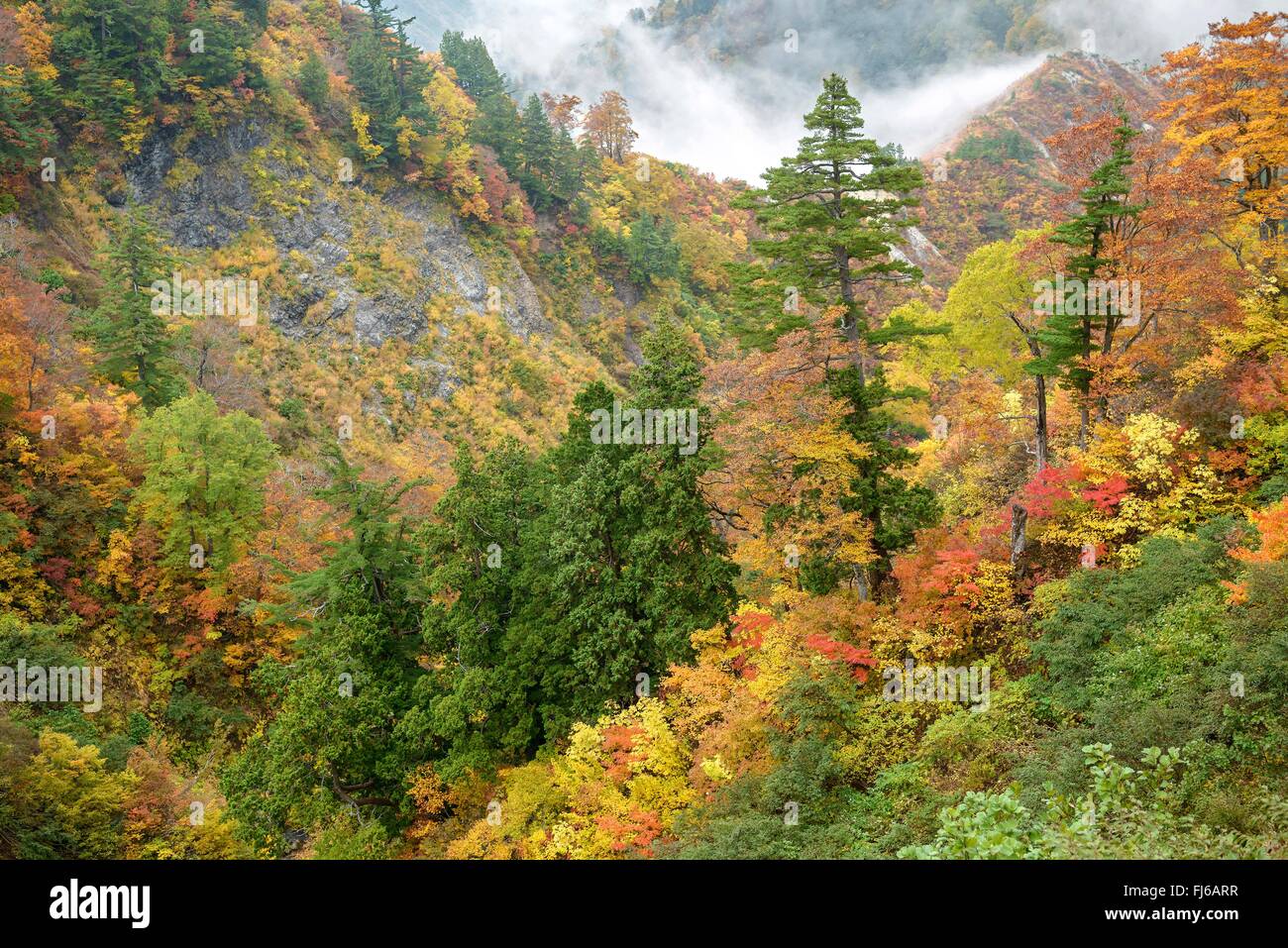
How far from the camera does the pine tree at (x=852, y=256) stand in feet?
67.5

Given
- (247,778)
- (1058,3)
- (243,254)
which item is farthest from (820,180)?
(1058,3)

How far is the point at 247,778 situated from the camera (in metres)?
22.5

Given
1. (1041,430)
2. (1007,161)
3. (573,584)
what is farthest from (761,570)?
(1007,161)

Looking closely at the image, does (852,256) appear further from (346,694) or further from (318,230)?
(318,230)

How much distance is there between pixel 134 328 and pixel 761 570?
27.3 metres

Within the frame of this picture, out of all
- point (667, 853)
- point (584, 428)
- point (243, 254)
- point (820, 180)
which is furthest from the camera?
point (243, 254)

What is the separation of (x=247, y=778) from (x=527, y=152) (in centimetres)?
5663

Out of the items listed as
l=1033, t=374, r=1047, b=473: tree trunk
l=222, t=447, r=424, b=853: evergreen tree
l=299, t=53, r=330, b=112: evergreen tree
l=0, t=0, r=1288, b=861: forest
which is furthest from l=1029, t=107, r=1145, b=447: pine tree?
l=299, t=53, r=330, b=112: evergreen tree

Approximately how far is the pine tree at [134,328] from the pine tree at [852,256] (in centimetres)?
2637

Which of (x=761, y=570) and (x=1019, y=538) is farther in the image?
(x=761, y=570)

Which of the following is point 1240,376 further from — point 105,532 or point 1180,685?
point 105,532

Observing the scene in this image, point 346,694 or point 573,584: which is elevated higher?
point 573,584

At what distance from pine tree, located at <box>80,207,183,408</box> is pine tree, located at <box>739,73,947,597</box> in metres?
26.4

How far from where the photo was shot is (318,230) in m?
52.5
